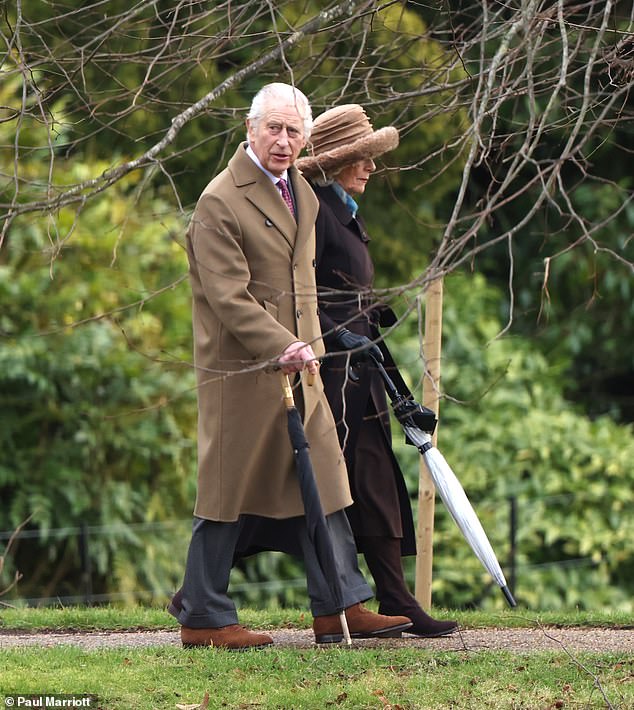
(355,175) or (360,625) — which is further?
(355,175)

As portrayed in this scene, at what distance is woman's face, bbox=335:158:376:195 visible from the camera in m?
6.08

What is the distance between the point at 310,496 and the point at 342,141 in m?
1.50

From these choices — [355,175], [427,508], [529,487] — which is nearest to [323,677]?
[427,508]

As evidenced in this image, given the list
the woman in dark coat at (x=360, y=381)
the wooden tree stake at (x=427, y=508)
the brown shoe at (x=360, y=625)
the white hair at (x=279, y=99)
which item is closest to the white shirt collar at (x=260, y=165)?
the white hair at (x=279, y=99)

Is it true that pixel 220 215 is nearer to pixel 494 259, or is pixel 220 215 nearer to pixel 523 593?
pixel 523 593

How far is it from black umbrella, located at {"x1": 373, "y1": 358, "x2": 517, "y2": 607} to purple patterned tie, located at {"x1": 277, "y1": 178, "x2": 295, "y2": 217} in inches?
28.1

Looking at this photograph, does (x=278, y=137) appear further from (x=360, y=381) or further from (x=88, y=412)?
(x=88, y=412)

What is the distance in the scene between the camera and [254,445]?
560cm

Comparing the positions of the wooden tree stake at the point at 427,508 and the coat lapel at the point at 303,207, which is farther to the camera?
the wooden tree stake at the point at 427,508

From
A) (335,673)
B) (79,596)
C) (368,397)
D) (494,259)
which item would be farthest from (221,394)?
(494,259)

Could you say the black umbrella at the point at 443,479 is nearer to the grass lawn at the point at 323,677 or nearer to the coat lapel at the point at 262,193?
the grass lawn at the point at 323,677

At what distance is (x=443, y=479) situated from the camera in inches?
228

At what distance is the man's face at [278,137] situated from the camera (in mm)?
5594

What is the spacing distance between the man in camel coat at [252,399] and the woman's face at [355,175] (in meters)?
0.47
